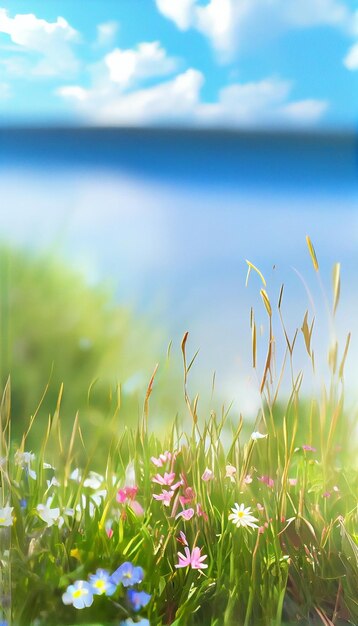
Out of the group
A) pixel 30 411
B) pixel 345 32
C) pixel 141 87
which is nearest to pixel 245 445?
pixel 30 411

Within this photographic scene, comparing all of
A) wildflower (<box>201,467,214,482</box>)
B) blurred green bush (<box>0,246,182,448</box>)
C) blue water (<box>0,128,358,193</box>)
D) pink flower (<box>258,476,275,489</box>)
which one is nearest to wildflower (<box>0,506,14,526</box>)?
blurred green bush (<box>0,246,182,448</box>)

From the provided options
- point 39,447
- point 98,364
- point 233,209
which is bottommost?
point 39,447

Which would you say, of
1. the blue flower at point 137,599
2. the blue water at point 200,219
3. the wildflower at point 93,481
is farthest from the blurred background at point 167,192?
the blue flower at point 137,599

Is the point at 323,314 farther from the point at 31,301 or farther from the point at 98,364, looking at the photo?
the point at 31,301

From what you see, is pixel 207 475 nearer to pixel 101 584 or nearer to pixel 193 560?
pixel 193 560

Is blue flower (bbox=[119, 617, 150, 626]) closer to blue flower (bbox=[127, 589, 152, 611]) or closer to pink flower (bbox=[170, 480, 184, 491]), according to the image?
blue flower (bbox=[127, 589, 152, 611])

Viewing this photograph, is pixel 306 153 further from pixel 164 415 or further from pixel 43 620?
pixel 43 620

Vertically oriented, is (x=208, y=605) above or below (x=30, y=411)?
below
